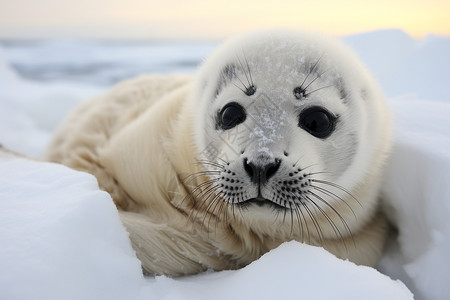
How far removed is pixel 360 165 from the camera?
5.36ft

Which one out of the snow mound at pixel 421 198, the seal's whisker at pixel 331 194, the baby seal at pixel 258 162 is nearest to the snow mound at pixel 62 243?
the baby seal at pixel 258 162

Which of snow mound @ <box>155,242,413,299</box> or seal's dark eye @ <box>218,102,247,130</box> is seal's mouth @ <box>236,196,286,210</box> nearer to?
snow mound @ <box>155,242,413,299</box>

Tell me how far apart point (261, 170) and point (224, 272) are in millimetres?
502

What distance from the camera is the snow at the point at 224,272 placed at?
1.10 metres

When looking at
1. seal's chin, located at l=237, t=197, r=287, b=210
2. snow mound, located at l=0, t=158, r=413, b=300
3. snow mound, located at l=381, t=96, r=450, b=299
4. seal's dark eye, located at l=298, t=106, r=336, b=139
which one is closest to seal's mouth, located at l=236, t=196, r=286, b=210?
seal's chin, located at l=237, t=197, r=287, b=210

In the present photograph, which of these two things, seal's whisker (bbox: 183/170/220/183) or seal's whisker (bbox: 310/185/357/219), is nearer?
seal's whisker (bbox: 310/185/357/219)

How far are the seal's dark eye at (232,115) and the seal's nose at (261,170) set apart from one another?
0.25 metres

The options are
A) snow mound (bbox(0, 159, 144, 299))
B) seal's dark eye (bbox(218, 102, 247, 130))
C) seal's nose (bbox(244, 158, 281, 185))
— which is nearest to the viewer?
snow mound (bbox(0, 159, 144, 299))

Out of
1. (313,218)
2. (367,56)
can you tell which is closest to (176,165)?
(313,218)

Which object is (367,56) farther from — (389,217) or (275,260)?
(275,260)

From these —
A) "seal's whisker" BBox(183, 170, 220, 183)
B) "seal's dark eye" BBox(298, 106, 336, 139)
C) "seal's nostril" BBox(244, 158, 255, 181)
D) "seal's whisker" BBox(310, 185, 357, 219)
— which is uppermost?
"seal's dark eye" BBox(298, 106, 336, 139)

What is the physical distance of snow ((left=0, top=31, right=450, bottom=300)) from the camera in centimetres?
110

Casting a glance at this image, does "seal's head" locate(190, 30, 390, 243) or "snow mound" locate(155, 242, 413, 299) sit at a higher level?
"seal's head" locate(190, 30, 390, 243)

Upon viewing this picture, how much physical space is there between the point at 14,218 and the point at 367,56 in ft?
8.24
